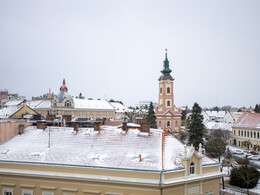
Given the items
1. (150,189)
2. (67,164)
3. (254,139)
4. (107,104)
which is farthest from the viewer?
(107,104)

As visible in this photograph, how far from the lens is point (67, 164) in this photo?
1970cm

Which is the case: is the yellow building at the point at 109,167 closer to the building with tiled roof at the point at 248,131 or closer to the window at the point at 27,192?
the window at the point at 27,192

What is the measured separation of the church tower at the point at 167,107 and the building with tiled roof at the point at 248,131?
1716cm

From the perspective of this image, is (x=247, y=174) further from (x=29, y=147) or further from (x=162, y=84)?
(x=162, y=84)

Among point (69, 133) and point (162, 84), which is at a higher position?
point (162, 84)

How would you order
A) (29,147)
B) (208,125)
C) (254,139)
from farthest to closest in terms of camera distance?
(208,125)
(254,139)
(29,147)

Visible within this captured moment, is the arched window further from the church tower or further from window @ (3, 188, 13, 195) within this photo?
the church tower

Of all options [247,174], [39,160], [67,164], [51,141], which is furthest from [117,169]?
[247,174]

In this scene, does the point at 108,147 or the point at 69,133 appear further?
the point at 69,133

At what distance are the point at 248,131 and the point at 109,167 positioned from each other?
54.7 metres

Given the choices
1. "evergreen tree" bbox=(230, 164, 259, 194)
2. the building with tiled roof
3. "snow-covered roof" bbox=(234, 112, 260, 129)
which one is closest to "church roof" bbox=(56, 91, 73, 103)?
the building with tiled roof

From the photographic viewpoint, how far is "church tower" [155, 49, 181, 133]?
8244 centimetres

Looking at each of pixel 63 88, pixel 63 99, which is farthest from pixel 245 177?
pixel 63 88

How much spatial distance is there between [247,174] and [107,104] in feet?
237
